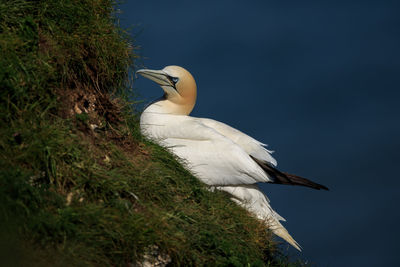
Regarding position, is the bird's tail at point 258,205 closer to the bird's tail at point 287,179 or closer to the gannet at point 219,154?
the gannet at point 219,154

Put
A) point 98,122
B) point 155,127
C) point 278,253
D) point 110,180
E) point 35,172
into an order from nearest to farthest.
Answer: point 35,172 → point 110,180 → point 98,122 → point 278,253 → point 155,127

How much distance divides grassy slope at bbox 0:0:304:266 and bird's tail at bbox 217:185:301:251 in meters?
0.49

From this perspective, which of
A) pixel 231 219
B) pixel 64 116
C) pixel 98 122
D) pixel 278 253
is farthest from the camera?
pixel 278 253

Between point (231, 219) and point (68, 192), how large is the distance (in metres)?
2.64

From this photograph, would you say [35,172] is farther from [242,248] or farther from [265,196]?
[265,196]

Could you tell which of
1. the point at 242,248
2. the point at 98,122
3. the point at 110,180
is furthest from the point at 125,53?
the point at 242,248

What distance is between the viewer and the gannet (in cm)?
904

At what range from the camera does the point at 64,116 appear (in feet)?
23.1

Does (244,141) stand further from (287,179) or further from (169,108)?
(169,108)

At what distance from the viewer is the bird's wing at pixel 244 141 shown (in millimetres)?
9359

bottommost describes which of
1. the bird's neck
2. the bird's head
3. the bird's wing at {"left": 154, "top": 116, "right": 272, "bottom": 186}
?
the bird's wing at {"left": 154, "top": 116, "right": 272, "bottom": 186}

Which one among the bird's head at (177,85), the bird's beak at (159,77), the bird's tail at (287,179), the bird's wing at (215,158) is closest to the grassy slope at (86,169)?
the bird's wing at (215,158)

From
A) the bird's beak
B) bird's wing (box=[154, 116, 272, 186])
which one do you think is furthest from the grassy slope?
the bird's beak

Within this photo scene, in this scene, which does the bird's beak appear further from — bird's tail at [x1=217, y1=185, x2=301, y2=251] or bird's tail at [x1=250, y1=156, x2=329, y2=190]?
bird's tail at [x1=250, y1=156, x2=329, y2=190]
